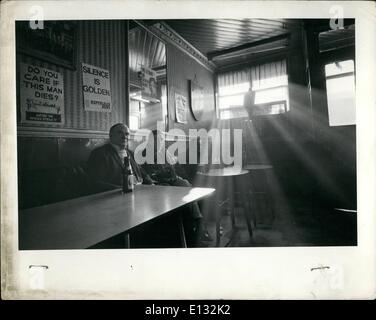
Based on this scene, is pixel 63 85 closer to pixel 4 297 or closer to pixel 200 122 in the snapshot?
pixel 4 297

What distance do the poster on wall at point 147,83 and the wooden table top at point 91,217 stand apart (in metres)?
2.49

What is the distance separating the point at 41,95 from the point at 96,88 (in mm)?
669

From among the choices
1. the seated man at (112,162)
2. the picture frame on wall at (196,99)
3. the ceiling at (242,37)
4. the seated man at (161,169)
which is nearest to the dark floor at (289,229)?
the seated man at (161,169)

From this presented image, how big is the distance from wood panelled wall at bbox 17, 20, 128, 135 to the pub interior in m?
0.01

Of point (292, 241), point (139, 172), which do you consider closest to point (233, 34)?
point (139, 172)

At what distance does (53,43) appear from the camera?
6.22 ft

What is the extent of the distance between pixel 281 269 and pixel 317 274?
192 mm

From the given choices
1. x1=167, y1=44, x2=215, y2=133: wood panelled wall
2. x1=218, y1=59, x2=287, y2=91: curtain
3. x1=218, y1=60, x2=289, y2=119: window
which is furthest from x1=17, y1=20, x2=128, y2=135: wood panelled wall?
x1=218, y1=59, x2=287, y2=91: curtain

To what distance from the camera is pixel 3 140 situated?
1.29 metres

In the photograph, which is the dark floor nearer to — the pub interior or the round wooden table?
the pub interior

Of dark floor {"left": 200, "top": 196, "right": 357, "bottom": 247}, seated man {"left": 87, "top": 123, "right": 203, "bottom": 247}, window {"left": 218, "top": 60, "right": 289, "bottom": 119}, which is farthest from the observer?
window {"left": 218, "top": 60, "right": 289, "bottom": 119}

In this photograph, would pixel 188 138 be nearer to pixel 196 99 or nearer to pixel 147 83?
pixel 196 99

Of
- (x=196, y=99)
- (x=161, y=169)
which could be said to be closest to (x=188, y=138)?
(x=196, y=99)

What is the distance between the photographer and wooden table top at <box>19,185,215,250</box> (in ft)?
2.83
